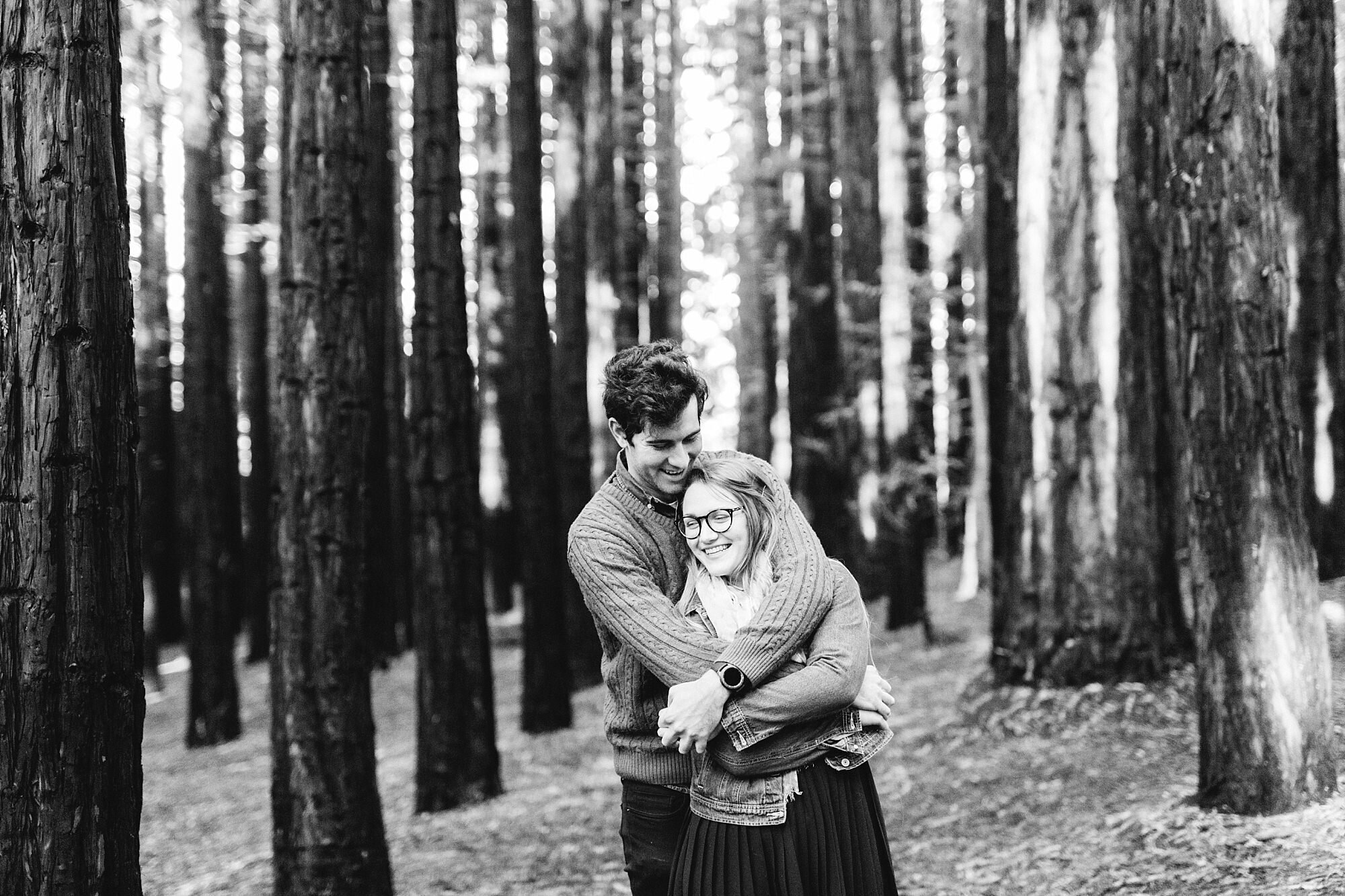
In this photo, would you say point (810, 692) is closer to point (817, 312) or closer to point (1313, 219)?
point (1313, 219)

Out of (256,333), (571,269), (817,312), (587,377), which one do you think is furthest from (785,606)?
(256,333)

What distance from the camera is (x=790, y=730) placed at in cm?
319

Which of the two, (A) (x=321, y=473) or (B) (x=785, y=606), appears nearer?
(B) (x=785, y=606)

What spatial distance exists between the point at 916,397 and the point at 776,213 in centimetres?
785

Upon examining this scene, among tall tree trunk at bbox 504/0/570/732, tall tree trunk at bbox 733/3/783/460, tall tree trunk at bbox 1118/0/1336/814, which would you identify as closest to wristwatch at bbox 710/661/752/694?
tall tree trunk at bbox 1118/0/1336/814

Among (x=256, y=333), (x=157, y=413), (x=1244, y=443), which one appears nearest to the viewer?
(x=1244, y=443)

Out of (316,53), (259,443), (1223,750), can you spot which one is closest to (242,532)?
(259,443)

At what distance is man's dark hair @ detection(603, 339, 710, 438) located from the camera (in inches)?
131

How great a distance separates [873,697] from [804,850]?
46cm

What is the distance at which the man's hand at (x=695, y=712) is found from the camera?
10.0 ft

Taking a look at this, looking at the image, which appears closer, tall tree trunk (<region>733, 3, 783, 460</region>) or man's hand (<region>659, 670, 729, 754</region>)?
man's hand (<region>659, 670, 729, 754</region>)

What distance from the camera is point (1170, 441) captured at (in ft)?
27.0

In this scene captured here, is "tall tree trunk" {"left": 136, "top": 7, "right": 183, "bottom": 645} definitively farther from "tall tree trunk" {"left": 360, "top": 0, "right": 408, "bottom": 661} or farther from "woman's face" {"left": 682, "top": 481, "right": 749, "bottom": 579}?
"woman's face" {"left": 682, "top": 481, "right": 749, "bottom": 579}

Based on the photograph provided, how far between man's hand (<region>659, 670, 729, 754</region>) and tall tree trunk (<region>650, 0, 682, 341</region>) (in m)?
15.4
